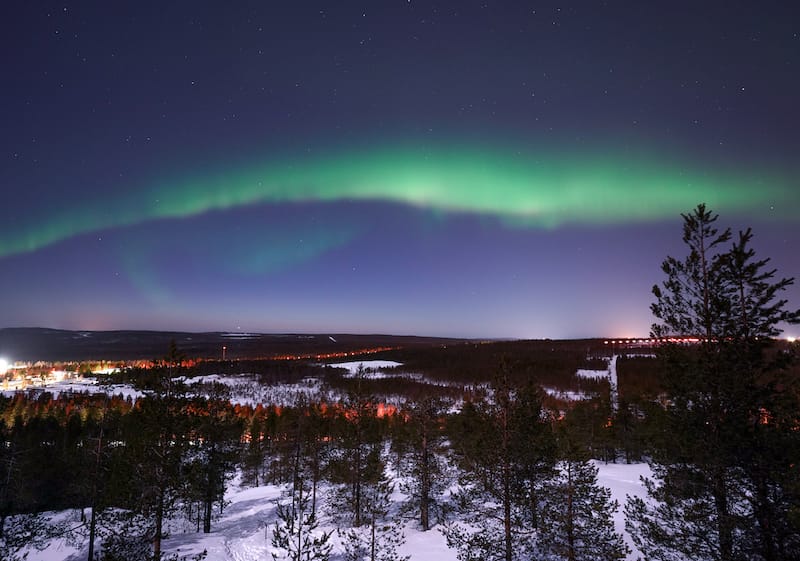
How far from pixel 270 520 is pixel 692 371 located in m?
41.3

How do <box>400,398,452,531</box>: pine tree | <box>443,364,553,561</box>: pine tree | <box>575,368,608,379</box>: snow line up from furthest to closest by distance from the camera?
1. <box>575,368,608,379</box>: snow
2. <box>400,398,452,531</box>: pine tree
3. <box>443,364,553,561</box>: pine tree

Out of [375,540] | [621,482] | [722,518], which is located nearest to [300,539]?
[375,540]

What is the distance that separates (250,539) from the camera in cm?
3319

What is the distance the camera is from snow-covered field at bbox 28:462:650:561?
92.2ft

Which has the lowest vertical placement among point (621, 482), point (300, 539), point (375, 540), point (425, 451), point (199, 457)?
point (621, 482)

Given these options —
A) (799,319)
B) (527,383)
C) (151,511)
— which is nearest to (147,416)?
(151,511)

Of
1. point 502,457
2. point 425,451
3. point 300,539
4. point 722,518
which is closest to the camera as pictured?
point 722,518

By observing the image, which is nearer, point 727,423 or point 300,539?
point 727,423

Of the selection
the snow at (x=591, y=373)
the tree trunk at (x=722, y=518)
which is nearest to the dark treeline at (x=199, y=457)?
the tree trunk at (x=722, y=518)

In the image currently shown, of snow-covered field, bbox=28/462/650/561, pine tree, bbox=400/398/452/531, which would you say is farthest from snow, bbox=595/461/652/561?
pine tree, bbox=400/398/452/531

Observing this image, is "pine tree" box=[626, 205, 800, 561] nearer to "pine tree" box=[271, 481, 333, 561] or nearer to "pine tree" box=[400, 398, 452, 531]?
"pine tree" box=[271, 481, 333, 561]

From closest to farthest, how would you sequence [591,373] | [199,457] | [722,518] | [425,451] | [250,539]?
[722,518]
[250,539]
[425,451]
[199,457]
[591,373]

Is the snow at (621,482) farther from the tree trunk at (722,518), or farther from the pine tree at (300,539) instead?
the pine tree at (300,539)

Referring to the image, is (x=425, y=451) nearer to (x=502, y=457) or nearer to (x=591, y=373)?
(x=502, y=457)
